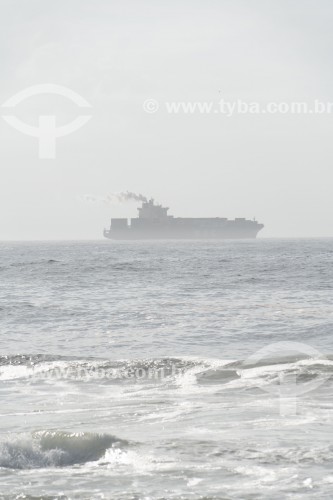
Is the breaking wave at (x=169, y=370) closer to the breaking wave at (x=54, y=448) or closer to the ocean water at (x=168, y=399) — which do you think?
the ocean water at (x=168, y=399)

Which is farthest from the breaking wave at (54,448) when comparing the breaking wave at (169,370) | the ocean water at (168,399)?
the breaking wave at (169,370)

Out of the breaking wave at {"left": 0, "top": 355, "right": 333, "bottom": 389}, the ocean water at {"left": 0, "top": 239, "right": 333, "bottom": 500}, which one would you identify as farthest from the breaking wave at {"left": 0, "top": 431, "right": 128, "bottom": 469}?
the breaking wave at {"left": 0, "top": 355, "right": 333, "bottom": 389}

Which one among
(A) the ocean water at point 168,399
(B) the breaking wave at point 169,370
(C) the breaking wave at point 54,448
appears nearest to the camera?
(A) the ocean water at point 168,399

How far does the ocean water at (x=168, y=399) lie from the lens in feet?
30.5

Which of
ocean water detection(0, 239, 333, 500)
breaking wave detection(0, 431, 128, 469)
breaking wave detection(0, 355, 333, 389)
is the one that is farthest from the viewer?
breaking wave detection(0, 355, 333, 389)

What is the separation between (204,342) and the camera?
23.3 metres

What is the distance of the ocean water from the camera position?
366 inches

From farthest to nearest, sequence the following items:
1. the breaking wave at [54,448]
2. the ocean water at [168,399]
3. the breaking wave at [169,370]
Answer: the breaking wave at [169,370] < the breaking wave at [54,448] < the ocean water at [168,399]

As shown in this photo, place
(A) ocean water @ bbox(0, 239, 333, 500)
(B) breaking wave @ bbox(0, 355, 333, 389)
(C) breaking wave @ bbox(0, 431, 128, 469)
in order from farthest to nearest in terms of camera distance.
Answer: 1. (B) breaking wave @ bbox(0, 355, 333, 389)
2. (C) breaking wave @ bbox(0, 431, 128, 469)
3. (A) ocean water @ bbox(0, 239, 333, 500)

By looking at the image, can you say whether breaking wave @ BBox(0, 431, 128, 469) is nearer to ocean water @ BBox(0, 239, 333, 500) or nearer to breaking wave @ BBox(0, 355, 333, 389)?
ocean water @ BBox(0, 239, 333, 500)

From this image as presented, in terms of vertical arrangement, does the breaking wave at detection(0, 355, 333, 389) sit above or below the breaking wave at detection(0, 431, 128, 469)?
below

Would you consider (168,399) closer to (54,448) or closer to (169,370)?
(169,370)

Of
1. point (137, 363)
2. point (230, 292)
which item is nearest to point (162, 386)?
point (137, 363)

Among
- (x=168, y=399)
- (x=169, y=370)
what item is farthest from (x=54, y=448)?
(x=169, y=370)
